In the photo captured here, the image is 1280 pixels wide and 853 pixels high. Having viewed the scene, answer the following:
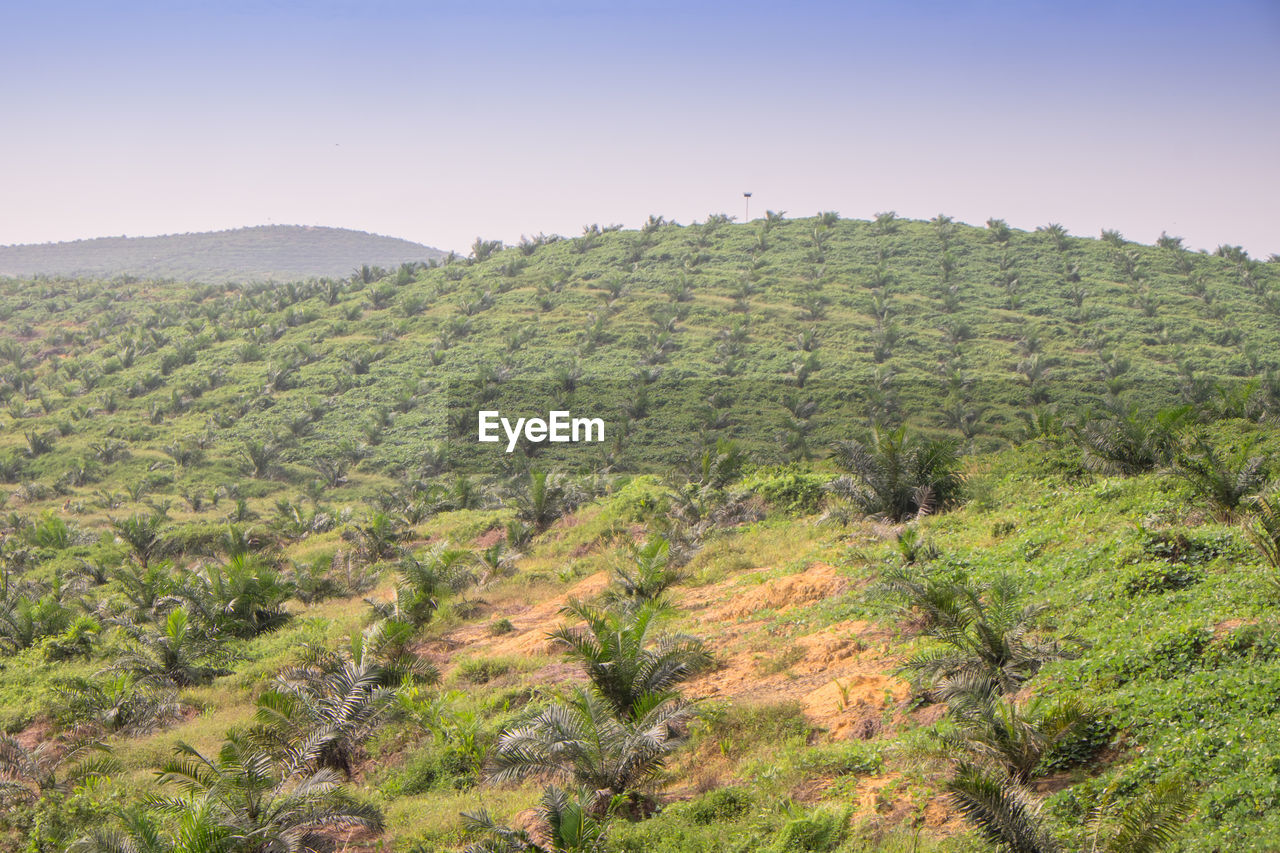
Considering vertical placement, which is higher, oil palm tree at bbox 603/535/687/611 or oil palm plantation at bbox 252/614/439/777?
oil palm tree at bbox 603/535/687/611

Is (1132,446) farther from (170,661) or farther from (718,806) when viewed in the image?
(170,661)

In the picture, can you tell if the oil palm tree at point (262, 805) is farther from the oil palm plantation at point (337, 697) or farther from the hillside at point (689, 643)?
the oil palm plantation at point (337, 697)

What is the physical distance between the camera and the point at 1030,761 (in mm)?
7387

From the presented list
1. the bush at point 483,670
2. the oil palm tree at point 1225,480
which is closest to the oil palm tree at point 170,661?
the bush at point 483,670

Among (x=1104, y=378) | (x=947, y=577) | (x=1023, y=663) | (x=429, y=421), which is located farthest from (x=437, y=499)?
(x=1104, y=378)

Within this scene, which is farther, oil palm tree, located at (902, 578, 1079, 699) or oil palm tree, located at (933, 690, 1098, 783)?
oil palm tree, located at (902, 578, 1079, 699)

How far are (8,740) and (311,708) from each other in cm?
432

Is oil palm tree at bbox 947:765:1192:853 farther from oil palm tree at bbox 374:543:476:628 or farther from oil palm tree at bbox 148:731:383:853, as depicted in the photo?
oil palm tree at bbox 374:543:476:628

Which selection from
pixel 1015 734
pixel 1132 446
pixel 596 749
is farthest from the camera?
pixel 1132 446

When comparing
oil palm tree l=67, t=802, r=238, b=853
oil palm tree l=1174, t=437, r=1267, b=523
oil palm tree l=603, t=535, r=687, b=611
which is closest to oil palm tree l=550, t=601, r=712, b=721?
oil palm tree l=67, t=802, r=238, b=853

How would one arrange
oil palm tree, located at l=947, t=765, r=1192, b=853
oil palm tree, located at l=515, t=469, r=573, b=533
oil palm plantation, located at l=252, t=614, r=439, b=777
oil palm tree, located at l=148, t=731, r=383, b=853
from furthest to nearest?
1. oil palm tree, located at l=515, t=469, r=573, b=533
2. oil palm plantation, located at l=252, t=614, r=439, b=777
3. oil palm tree, located at l=148, t=731, r=383, b=853
4. oil palm tree, located at l=947, t=765, r=1192, b=853

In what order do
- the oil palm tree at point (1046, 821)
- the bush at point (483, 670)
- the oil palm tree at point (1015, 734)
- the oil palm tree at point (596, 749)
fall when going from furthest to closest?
the bush at point (483, 670)
the oil palm tree at point (596, 749)
the oil palm tree at point (1015, 734)
the oil palm tree at point (1046, 821)

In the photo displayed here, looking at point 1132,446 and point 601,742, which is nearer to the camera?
point 601,742

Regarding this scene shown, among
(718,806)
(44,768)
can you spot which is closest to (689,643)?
(718,806)
